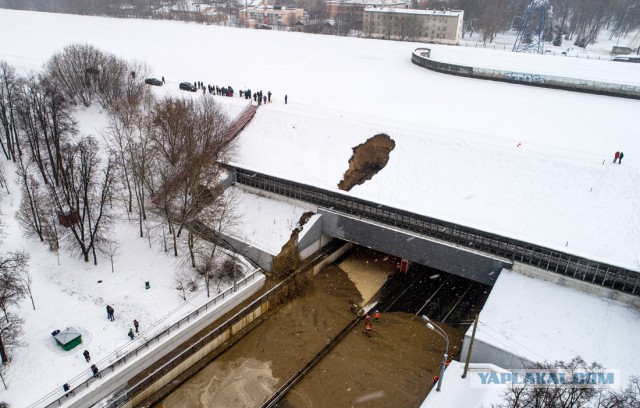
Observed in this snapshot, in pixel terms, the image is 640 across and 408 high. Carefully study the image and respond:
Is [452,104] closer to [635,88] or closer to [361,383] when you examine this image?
[635,88]

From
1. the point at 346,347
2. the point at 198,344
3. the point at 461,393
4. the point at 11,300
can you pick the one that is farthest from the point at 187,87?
the point at 461,393

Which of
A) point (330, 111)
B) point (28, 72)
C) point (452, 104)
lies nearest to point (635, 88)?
point (452, 104)

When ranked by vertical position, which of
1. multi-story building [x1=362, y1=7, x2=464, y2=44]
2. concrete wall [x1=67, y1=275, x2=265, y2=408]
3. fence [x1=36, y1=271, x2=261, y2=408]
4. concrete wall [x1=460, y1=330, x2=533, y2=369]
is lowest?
concrete wall [x1=67, y1=275, x2=265, y2=408]

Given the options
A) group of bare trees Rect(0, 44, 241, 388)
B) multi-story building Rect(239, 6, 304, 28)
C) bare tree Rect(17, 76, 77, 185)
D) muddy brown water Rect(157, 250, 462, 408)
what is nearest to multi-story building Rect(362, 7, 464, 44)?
multi-story building Rect(239, 6, 304, 28)

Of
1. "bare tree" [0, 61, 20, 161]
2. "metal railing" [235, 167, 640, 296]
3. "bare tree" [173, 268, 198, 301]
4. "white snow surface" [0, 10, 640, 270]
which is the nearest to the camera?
"metal railing" [235, 167, 640, 296]

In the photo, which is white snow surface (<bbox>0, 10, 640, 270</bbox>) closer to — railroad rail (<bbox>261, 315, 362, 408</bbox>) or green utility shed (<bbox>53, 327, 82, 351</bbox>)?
railroad rail (<bbox>261, 315, 362, 408</bbox>)

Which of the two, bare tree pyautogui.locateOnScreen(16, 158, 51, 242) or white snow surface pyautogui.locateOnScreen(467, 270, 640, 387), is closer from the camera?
white snow surface pyautogui.locateOnScreen(467, 270, 640, 387)

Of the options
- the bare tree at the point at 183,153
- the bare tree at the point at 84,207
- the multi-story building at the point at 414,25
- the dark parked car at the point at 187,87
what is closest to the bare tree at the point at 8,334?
the bare tree at the point at 84,207
